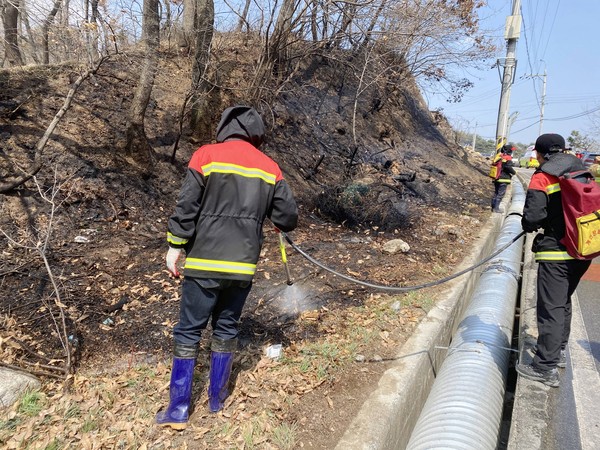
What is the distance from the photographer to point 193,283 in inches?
102

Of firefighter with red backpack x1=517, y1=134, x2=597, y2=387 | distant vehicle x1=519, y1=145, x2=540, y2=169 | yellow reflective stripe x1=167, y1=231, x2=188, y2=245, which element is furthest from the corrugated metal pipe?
distant vehicle x1=519, y1=145, x2=540, y2=169

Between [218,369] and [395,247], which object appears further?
[395,247]

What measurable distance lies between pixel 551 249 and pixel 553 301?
42cm

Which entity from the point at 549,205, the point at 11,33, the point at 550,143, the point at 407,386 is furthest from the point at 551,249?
the point at 11,33

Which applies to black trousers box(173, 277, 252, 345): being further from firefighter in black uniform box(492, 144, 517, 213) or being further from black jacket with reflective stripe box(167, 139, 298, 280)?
firefighter in black uniform box(492, 144, 517, 213)

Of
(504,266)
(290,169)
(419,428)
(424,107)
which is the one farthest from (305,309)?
(424,107)

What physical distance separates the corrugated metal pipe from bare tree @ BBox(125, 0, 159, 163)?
5361mm

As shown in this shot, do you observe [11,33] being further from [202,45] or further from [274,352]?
[274,352]

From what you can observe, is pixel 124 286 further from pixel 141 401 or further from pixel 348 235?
pixel 348 235

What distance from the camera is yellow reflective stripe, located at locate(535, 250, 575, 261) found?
3.12m

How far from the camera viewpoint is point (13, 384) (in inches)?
107

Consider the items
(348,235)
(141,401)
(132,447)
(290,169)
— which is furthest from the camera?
(290,169)

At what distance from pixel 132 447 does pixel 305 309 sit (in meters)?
2.22

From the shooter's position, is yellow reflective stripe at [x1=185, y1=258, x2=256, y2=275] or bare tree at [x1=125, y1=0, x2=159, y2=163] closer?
yellow reflective stripe at [x1=185, y1=258, x2=256, y2=275]
